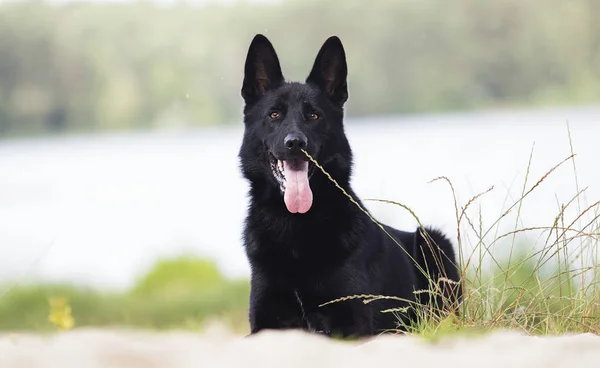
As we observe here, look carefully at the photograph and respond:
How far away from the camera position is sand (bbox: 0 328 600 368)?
6.58ft

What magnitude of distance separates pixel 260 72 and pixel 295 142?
0.68m

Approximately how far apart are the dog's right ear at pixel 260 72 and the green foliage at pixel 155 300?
3.88 metres

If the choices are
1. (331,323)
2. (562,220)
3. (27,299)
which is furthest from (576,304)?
(27,299)

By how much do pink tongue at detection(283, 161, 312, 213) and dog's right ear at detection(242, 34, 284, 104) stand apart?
535mm

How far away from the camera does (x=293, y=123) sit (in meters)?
3.77

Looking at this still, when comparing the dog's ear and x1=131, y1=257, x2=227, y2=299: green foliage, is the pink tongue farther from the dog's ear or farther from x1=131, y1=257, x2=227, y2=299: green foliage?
x1=131, y1=257, x2=227, y2=299: green foliage

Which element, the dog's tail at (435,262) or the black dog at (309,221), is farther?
the dog's tail at (435,262)

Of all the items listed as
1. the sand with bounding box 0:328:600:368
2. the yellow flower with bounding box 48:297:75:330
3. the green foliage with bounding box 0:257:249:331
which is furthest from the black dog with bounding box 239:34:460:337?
the green foliage with bounding box 0:257:249:331

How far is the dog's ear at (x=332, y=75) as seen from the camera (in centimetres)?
402

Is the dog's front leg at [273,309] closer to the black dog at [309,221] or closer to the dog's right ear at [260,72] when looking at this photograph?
the black dog at [309,221]

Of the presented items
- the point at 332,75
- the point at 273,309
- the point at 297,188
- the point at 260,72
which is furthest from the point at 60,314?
the point at 332,75

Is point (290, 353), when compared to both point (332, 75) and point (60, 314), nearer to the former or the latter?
point (60, 314)

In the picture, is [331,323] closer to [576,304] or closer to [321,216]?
[321,216]

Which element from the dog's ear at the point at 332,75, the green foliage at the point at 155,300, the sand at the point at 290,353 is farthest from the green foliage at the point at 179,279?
the sand at the point at 290,353
